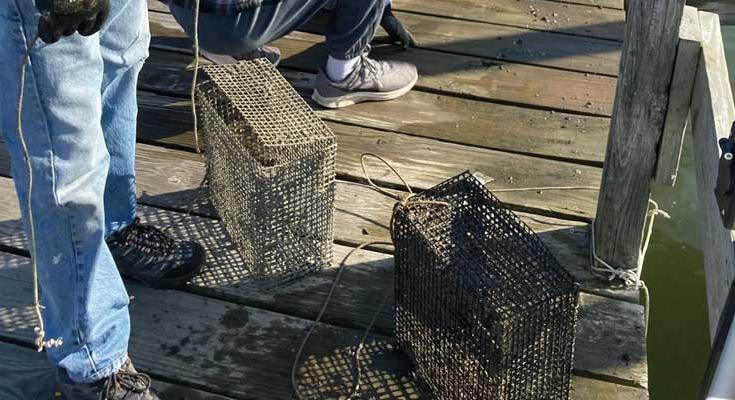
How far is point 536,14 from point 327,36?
94 cm

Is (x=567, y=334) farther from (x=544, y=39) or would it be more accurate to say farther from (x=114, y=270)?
(x=544, y=39)

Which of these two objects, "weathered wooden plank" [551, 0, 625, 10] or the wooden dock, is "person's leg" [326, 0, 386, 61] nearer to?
the wooden dock

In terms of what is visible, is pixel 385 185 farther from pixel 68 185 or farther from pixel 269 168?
pixel 68 185

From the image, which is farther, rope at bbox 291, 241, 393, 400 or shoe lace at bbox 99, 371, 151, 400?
rope at bbox 291, 241, 393, 400

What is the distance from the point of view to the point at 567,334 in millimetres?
1662

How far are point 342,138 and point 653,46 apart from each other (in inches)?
41.0

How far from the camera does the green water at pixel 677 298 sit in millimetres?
2615

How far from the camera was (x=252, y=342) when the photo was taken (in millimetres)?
1974

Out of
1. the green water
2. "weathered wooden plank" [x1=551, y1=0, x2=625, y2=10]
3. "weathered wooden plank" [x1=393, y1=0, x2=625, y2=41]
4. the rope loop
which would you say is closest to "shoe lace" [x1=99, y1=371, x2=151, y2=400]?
the rope loop

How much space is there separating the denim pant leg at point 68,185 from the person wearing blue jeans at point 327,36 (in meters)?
1.01

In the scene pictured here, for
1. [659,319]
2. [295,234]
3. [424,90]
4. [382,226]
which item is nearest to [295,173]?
[295,234]

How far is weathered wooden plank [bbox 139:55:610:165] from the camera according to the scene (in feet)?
8.58

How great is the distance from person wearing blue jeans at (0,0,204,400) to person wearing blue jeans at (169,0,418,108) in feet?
2.20

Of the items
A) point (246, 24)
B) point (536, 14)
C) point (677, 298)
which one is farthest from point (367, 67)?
point (677, 298)
